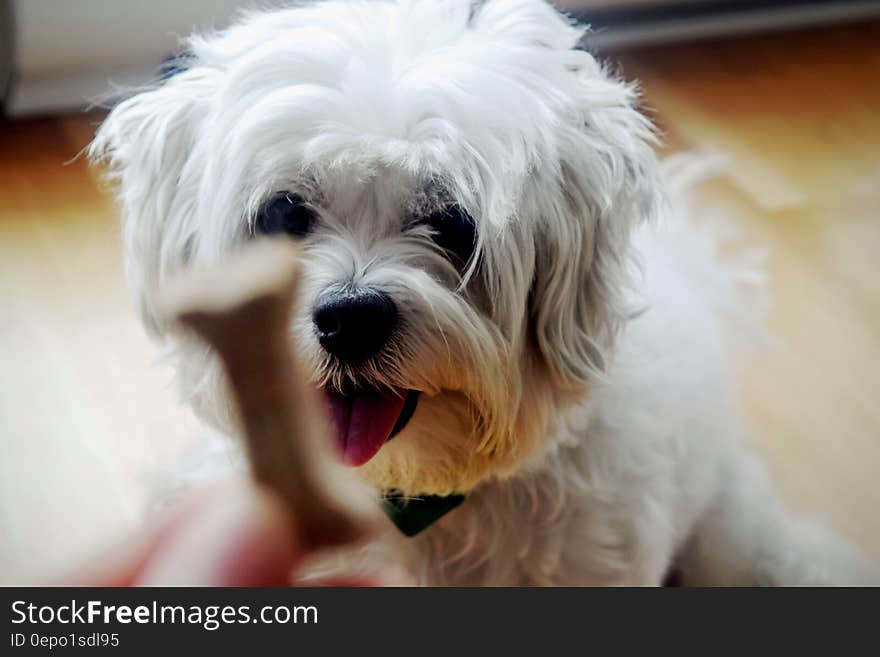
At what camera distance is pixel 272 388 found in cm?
72

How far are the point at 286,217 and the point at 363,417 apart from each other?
0.20 meters

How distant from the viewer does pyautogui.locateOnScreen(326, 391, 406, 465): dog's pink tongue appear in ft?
3.48

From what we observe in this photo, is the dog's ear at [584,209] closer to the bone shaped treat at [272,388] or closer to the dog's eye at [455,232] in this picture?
the dog's eye at [455,232]

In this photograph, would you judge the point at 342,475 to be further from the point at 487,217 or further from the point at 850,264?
the point at 850,264

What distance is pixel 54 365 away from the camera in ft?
6.08

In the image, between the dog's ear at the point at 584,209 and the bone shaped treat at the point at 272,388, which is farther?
the dog's ear at the point at 584,209

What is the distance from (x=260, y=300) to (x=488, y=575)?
676 mm

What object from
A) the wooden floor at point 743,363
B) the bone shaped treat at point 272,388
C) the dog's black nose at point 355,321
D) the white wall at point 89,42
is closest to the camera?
the bone shaped treat at point 272,388

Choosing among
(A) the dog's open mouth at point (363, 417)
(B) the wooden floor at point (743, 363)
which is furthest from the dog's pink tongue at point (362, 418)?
(B) the wooden floor at point (743, 363)

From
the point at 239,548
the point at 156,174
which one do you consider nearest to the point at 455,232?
the point at 156,174

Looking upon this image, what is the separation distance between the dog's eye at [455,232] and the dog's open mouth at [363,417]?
0.46 ft

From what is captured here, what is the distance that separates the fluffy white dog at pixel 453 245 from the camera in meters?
1.02

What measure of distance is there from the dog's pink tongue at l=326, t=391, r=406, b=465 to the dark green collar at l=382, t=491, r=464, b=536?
150mm
